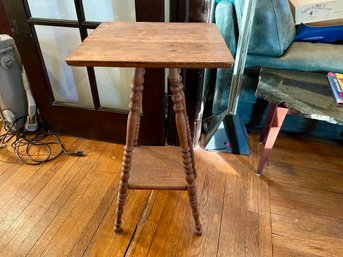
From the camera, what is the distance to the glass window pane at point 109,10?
114 cm

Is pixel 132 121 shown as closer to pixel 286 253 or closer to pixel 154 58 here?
pixel 154 58

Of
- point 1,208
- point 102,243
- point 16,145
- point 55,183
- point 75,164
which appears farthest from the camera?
point 16,145

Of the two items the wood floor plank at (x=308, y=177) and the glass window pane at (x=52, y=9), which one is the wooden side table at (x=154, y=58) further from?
the wood floor plank at (x=308, y=177)

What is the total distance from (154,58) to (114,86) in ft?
2.67

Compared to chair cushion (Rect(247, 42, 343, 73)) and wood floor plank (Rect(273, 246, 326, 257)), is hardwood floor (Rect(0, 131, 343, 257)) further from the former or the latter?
chair cushion (Rect(247, 42, 343, 73))

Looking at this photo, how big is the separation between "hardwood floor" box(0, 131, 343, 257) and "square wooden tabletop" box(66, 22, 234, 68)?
2.44 feet

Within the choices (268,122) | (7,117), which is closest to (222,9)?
(268,122)

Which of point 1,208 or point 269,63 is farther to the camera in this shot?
point 269,63

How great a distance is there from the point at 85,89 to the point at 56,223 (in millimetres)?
748

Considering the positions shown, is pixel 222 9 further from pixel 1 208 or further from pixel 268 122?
pixel 1 208

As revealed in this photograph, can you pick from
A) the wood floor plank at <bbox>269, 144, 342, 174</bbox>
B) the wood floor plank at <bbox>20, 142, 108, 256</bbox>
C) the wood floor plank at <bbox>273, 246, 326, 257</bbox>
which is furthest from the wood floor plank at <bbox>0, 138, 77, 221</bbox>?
the wood floor plank at <bbox>269, 144, 342, 174</bbox>

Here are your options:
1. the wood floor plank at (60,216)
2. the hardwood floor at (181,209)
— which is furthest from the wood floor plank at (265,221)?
the wood floor plank at (60,216)

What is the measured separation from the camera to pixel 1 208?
3.81 ft

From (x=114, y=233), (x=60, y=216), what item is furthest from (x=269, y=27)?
(x=60, y=216)
